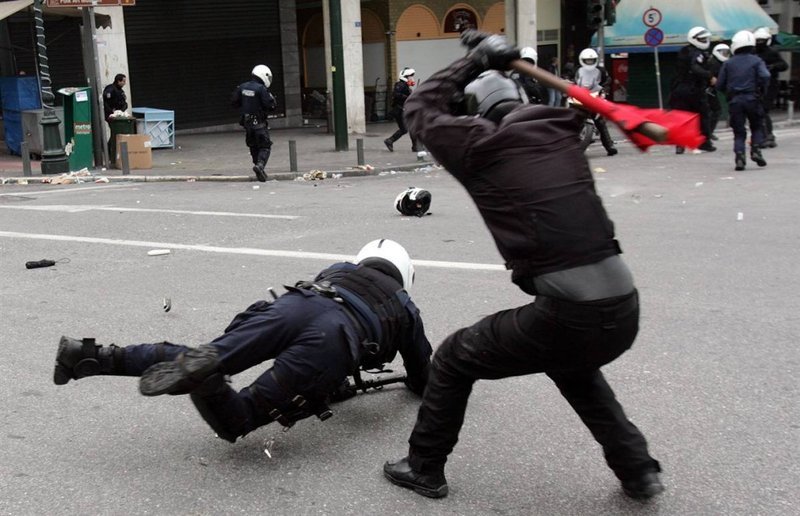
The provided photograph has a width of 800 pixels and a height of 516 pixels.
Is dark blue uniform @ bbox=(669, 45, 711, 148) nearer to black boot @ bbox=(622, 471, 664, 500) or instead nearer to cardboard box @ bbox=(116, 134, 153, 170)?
cardboard box @ bbox=(116, 134, 153, 170)

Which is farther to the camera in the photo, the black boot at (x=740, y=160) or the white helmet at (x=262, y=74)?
the white helmet at (x=262, y=74)

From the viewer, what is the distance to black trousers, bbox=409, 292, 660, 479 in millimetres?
3242

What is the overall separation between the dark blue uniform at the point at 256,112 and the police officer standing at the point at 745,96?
7122 mm

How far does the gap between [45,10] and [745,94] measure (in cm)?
1357

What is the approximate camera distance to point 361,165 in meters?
16.2

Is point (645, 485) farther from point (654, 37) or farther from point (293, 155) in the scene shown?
point (654, 37)

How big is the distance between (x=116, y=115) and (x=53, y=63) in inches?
214

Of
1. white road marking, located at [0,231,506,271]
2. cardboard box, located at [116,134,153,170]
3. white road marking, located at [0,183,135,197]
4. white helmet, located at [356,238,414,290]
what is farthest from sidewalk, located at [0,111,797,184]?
white helmet, located at [356,238,414,290]

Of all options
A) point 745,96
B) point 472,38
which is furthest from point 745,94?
point 472,38

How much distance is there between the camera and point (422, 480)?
371 cm

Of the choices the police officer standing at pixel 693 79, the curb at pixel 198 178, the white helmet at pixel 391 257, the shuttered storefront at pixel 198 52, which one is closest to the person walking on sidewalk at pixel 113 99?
the curb at pixel 198 178

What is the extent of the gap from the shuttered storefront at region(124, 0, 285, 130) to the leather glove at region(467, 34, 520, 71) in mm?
21186

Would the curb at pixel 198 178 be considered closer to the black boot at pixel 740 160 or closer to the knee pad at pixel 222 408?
the black boot at pixel 740 160

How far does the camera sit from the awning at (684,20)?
82.6 ft
